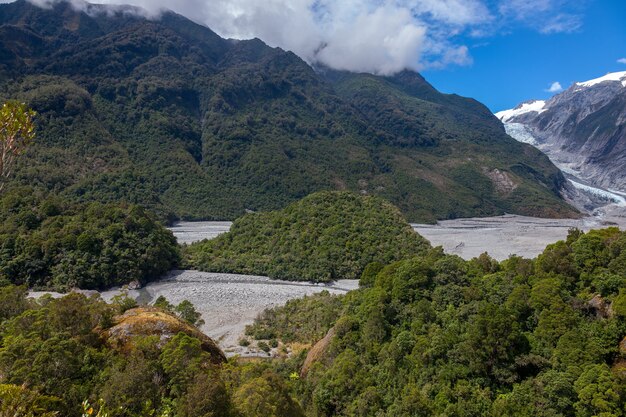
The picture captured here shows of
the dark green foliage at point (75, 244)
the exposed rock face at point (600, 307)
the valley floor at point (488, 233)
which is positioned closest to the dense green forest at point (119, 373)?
the exposed rock face at point (600, 307)

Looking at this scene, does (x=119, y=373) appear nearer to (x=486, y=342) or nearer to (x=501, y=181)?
(x=486, y=342)

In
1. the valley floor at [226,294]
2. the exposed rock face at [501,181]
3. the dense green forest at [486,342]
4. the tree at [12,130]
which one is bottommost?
the valley floor at [226,294]

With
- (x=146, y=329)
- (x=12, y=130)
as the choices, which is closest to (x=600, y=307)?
(x=146, y=329)

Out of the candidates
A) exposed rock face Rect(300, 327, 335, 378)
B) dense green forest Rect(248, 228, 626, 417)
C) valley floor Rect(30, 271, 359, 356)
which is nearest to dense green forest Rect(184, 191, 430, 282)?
valley floor Rect(30, 271, 359, 356)

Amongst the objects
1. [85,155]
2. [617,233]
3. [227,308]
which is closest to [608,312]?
[617,233]

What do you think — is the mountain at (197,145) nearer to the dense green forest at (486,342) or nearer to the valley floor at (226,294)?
the valley floor at (226,294)
